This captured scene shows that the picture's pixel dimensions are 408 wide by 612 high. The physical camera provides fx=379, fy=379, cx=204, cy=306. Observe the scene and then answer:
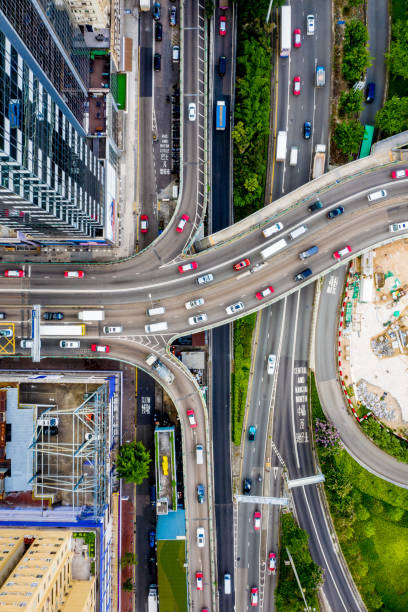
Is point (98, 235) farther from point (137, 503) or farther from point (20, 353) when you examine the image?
point (137, 503)

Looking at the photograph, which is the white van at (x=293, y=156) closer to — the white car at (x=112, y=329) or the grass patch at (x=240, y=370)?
the grass patch at (x=240, y=370)

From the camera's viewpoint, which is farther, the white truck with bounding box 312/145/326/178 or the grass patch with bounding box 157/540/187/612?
the white truck with bounding box 312/145/326/178

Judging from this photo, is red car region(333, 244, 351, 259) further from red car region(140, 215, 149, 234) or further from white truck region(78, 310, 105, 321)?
white truck region(78, 310, 105, 321)

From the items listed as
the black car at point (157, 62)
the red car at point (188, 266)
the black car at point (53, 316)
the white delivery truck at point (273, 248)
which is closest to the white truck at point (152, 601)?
the black car at point (53, 316)

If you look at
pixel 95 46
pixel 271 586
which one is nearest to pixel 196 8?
pixel 95 46

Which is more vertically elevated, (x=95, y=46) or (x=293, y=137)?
(x=95, y=46)

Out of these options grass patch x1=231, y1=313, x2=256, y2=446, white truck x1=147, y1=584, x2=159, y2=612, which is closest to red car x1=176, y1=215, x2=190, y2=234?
grass patch x1=231, y1=313, x2=256, y2=446
